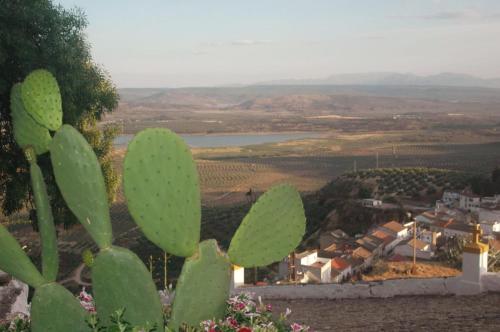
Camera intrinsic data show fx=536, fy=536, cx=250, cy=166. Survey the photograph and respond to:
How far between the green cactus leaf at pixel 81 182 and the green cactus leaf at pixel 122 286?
91 millimetres

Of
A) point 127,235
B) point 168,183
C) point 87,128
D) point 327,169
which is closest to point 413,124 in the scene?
point 327,169

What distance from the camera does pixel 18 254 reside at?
262cm

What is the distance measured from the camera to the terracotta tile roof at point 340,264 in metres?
12.2

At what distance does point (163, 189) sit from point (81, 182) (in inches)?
15.3

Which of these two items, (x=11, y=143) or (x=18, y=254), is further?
(x=11, y=143)

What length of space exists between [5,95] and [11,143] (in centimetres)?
84

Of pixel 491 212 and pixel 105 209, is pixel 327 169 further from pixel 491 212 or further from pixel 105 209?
pixel 105 209

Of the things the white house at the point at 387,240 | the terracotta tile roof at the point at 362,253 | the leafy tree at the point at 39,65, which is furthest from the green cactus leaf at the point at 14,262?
the white house at the point at 387,240

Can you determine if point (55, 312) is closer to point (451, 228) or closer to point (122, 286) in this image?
point (122, 286)

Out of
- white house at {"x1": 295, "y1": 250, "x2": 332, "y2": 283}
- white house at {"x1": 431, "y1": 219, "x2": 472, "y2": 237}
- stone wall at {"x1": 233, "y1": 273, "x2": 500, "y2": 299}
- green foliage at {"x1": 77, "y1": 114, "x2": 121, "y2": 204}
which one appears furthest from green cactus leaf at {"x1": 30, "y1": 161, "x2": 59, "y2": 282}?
white house at {"x1": 431, "y1": 219, "x2": 472, "y2": 237}

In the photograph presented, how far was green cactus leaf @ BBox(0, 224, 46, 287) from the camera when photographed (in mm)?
2586

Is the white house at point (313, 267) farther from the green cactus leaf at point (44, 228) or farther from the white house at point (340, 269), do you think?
the green cactus leaf at point (44, 228)

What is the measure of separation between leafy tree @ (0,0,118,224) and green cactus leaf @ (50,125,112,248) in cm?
502

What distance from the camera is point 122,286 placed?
2.59 meters
